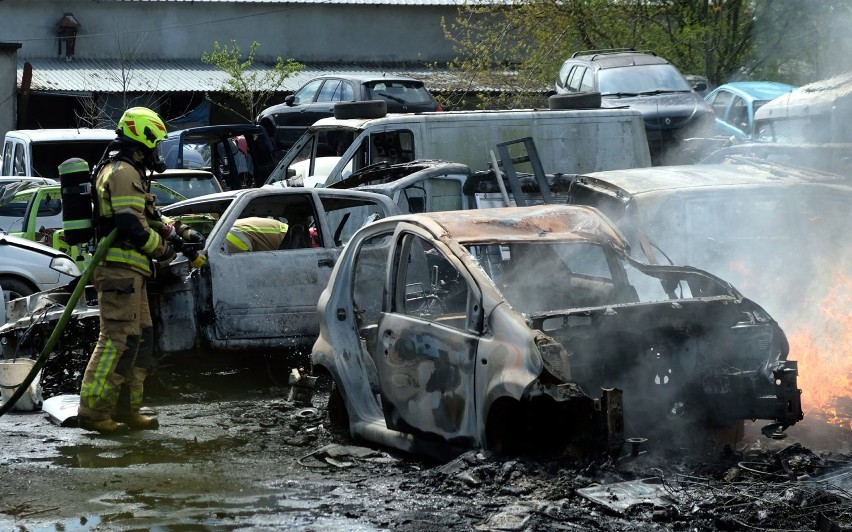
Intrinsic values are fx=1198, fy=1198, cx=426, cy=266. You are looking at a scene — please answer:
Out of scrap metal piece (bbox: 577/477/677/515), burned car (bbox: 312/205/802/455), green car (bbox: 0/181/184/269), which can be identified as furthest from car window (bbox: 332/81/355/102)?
scrap metal piece (bbox: 577/477/677/515)

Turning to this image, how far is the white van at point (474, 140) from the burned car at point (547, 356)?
6.43 meters

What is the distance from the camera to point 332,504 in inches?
238

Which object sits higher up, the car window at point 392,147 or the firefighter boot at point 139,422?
the car window at point 392,147

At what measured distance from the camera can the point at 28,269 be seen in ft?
40.3

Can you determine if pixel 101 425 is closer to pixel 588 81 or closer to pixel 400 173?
pixel 400 173

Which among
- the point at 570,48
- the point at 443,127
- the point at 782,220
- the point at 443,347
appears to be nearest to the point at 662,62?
the point at 570,48

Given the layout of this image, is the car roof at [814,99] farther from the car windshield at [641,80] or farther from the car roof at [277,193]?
the car roof at [277,193]

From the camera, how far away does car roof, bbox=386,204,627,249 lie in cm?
683

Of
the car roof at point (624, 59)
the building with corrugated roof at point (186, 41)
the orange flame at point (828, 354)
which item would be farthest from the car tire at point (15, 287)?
the building with corrugated roof at point (186, 41)

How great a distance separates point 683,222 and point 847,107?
15.1ft

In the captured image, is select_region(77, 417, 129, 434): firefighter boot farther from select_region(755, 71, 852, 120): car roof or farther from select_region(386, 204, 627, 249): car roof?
select_region(755, 71, 852, 120): car roof

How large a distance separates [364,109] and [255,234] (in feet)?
15.3

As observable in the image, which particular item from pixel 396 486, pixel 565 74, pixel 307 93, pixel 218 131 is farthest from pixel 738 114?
pixel 396 486

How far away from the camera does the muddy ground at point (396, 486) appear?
551cm
